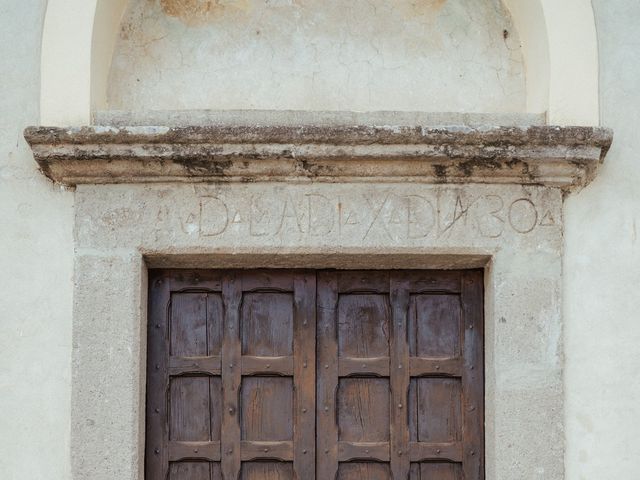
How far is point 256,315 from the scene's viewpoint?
13.8ft

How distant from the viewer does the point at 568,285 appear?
3.99m

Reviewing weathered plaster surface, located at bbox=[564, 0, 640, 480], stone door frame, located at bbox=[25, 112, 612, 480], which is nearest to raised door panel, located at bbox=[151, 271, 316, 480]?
stone door frame, located at bbox=[25, 112, 612, 480]

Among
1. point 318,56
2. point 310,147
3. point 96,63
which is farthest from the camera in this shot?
point 318,56

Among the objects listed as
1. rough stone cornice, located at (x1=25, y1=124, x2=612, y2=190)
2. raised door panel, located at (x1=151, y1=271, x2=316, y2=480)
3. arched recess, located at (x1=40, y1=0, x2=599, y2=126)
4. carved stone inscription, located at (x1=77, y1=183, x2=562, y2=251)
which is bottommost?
raised door panel, located at (x1=151, y1=271, x2=316, y2=480)

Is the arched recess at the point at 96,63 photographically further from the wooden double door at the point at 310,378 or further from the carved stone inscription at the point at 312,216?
the wooden double door at the point at 310,378

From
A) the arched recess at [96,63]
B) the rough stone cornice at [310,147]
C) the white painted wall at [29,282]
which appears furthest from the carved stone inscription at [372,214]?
the white painted wall at [29,282]

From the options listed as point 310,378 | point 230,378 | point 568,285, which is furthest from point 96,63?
point 568,285

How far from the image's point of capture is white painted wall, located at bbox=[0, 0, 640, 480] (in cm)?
393

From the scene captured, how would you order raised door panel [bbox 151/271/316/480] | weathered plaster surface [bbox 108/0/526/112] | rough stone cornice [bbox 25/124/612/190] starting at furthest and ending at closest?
weathered plaster surface [bbox 108/0/526/112] < raised door panel [bbox 151/271/316/480] < rough stone cornice [bbox 25/124/612/190]

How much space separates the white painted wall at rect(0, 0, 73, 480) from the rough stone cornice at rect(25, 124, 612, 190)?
0.18 meters

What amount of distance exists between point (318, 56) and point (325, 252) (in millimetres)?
905

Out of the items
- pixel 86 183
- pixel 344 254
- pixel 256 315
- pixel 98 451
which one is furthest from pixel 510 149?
pixel 98 451

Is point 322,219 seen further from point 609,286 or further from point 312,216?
point 609,286

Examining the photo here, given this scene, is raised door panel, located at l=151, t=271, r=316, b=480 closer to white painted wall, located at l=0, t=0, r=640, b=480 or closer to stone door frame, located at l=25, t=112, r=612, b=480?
stone door frame, located at l=25, t=112, r=612, b=480
